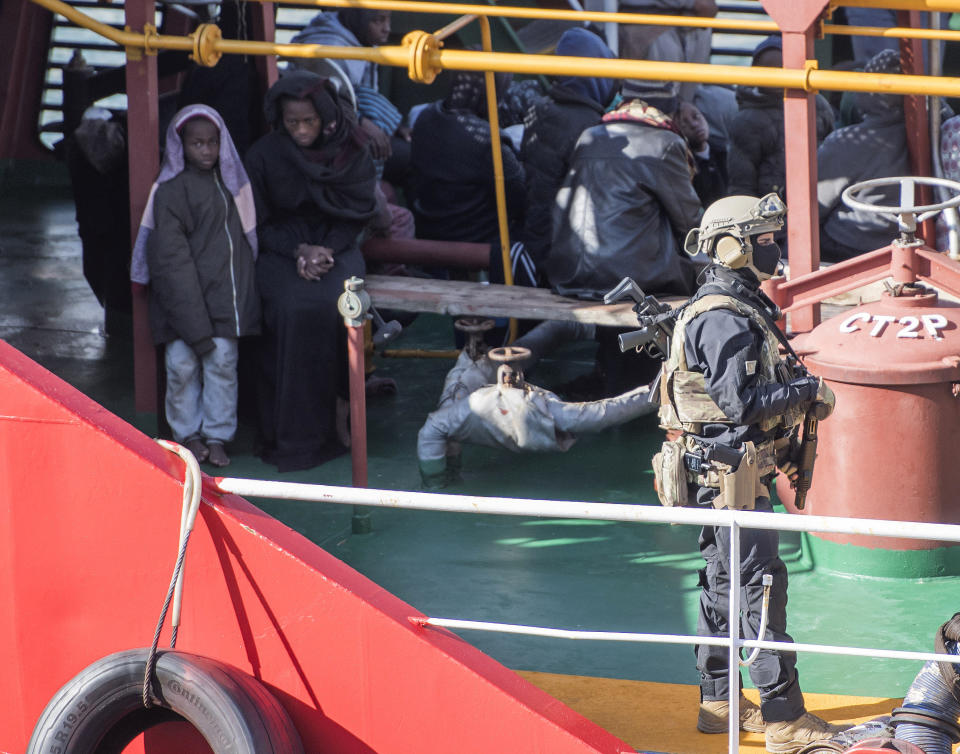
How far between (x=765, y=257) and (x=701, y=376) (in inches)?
17.7

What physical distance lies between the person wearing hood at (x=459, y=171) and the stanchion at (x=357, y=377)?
2.55 metres

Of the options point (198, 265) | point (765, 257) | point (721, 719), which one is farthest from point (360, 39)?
point (721, 719)

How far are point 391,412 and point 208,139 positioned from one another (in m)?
1.96

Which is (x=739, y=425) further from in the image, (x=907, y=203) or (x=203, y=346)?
(x=203, y=346)

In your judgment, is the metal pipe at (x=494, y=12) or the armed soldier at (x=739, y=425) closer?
the armed soldier at (x=739, y=425)

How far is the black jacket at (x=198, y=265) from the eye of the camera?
6660mm

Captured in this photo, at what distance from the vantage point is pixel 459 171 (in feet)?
27.8

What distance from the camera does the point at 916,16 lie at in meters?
8.02

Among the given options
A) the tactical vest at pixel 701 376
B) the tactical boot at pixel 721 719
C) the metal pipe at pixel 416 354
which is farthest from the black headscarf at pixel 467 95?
the tactical boot at pixel 721 719

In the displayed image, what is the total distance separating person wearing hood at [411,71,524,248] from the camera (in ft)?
27.8

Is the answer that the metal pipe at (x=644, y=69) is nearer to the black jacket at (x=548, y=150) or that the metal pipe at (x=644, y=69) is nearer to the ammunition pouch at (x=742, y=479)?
the black jacket at (x=548, y=150)

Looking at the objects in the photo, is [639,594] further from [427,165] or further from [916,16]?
[916,16]

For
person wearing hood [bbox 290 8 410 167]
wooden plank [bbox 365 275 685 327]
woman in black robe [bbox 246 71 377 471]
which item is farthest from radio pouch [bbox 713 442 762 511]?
person wearing hood [bbox 290 8 410 167]

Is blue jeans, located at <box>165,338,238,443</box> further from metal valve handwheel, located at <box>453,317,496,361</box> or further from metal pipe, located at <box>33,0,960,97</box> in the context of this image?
metal pipe, located at <box>33,0,960,97</box>
